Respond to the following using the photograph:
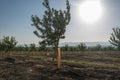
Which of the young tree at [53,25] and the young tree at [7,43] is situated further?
the young tree at [7,43]

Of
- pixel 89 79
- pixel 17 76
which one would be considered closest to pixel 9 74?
pixel 17 76

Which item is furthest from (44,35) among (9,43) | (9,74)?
(9,43)

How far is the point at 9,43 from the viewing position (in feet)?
105

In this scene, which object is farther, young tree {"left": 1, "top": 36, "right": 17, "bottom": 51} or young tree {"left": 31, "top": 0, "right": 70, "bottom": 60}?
young tree {"left": 1, "top": 36, "right": 17, "bottom": 51}

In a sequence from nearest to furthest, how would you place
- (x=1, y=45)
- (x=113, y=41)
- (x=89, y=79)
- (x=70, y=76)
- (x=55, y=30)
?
(x=89, y=79) → (x=70, y=76) → (x=55, y=30) → (x=113, y=41) → (x=1, y=45)

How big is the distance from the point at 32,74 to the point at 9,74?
4.43 feet

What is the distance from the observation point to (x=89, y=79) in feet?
32.4

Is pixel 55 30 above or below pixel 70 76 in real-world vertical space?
above

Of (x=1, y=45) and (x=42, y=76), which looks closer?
(x=42, y=76)

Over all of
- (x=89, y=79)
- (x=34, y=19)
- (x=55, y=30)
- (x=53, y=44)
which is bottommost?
(x=89, y=79)

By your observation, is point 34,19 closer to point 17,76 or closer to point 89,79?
point 17,76

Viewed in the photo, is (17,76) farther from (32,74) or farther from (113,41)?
(113,41)

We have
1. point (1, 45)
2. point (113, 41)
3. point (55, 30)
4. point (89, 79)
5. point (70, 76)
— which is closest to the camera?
point (89, 79)

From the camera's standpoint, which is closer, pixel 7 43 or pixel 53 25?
pixel 53 25
